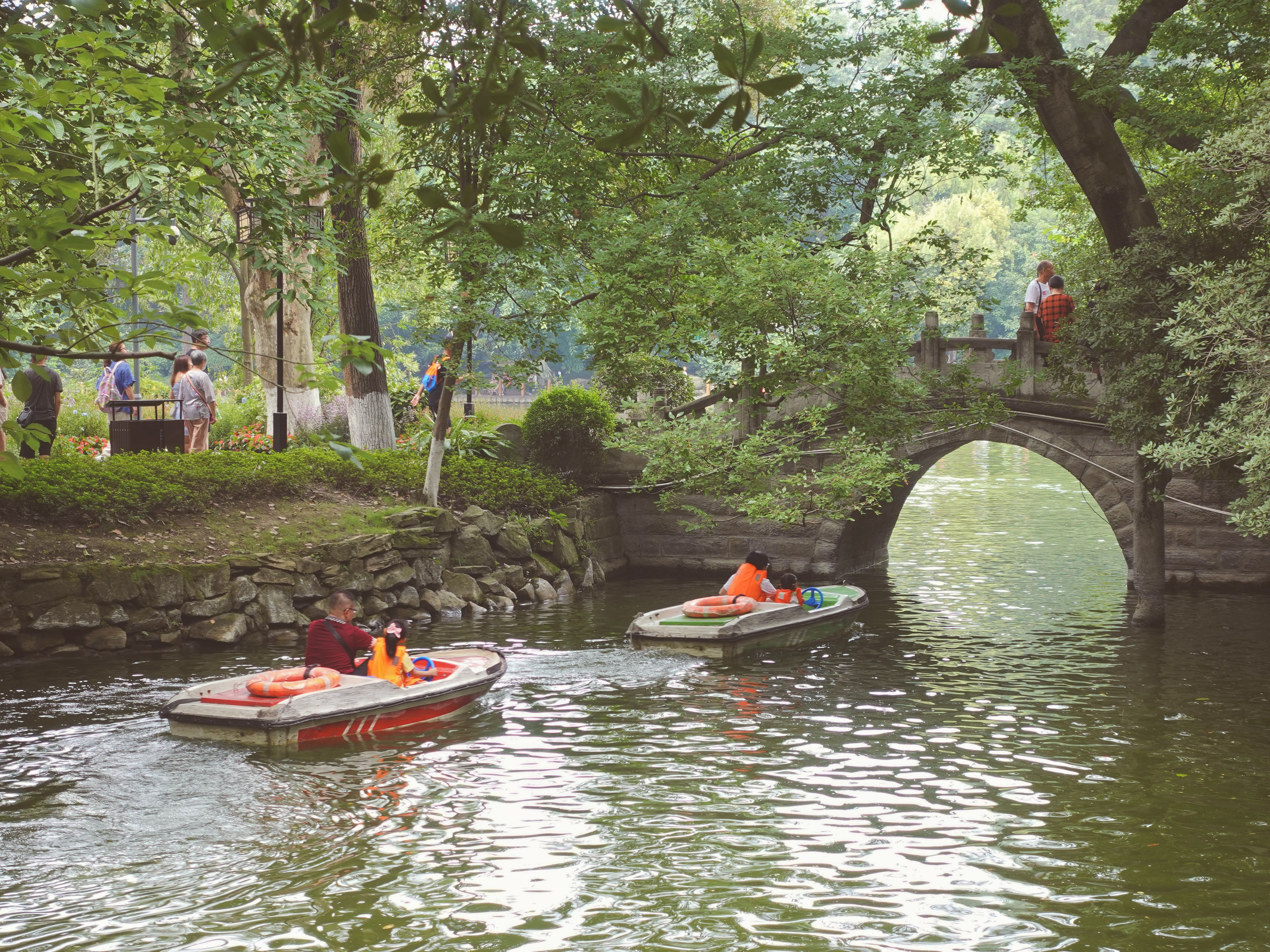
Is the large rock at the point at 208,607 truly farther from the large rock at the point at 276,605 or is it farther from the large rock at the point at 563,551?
the large rock at the point at 563,551

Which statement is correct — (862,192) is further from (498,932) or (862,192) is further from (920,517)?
(920,517)

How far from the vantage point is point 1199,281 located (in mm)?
12320

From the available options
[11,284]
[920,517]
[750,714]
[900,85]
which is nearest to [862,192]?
[900,85]

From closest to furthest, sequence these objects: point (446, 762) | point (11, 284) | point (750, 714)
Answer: point (11, 284)
point (446, 762)
point (750, 714)

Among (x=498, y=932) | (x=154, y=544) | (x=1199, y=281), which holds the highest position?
(x=1199, y=281)

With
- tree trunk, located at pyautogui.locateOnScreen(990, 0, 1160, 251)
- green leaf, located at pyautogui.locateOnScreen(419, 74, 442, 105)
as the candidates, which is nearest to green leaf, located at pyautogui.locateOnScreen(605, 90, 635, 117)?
green leaf, located at pyautogui.locateOnScreen(419, 74, 442, 105)

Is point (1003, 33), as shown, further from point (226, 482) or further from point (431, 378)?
point (431, 378)

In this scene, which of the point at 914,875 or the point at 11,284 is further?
the point at 914,875

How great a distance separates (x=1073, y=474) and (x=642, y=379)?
789cm

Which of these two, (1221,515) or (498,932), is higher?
(1221,515)

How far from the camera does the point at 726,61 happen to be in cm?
272

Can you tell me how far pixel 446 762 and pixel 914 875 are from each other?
14.5 ft

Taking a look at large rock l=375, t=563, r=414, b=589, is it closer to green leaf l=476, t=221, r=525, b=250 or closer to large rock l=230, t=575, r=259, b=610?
large rock l=230, t=575, r=259, b=610

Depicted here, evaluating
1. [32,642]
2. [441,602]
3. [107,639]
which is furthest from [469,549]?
[32,642]
